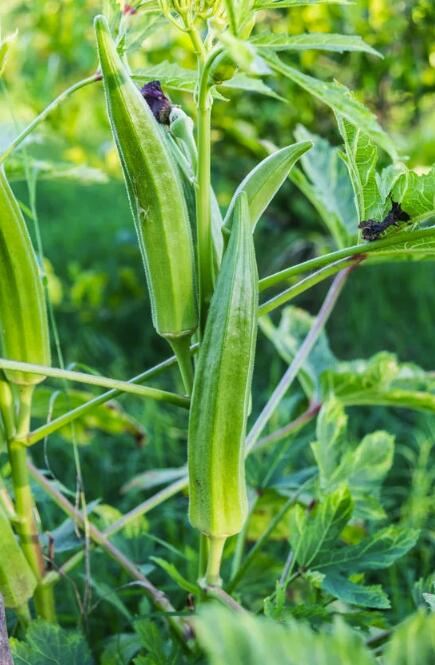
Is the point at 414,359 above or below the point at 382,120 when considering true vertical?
below

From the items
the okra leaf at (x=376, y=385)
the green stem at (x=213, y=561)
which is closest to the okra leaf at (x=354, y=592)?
the green stem at (x=213, y=561)

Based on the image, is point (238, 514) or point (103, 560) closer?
point (238, 514)

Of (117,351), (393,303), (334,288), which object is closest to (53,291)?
(117,351)

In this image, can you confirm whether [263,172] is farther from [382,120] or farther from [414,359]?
[382,120]

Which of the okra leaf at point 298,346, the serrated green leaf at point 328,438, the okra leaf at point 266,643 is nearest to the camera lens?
the okra leaf at point 266,643

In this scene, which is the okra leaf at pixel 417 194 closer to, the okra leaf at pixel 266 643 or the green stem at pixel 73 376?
the green stem at pixel 73 376
